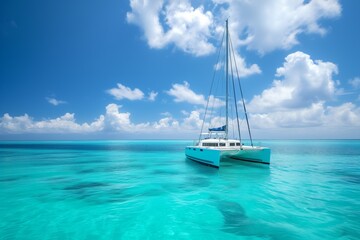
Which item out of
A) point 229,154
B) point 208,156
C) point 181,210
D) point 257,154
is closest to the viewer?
point 181,210

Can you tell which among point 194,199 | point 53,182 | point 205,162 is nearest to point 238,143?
point 205,162

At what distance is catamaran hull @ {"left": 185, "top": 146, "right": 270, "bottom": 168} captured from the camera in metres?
17.4

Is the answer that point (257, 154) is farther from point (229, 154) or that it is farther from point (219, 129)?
point (219, 129)

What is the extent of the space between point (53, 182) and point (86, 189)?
3.66 meters

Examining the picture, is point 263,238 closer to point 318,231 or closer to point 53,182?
point 318,231

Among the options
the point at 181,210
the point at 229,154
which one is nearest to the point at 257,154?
the point at 229,154

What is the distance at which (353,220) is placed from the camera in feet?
22.1

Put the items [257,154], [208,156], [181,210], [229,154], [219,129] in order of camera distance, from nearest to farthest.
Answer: [181,210]
[208,156]
[229,154]
[257,154]
[219,129]

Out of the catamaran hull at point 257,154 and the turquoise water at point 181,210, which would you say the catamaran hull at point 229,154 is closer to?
the catamaran hull at point 257,154

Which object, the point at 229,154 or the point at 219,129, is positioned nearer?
the point at 229,154

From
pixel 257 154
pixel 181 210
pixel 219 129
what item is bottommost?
pixel 181 210

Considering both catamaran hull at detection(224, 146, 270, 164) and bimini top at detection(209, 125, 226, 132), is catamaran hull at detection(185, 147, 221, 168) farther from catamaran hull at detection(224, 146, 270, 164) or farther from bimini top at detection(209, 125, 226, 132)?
bimini top at detection(209, 125, 226, 132)

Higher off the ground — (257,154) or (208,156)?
(257,154)

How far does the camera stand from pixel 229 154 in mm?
18938
